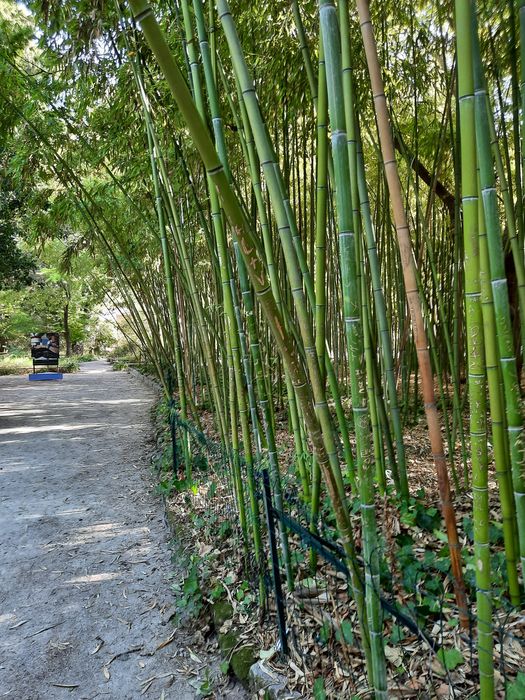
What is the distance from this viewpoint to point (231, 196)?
73 centimetres

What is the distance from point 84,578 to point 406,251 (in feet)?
6.45

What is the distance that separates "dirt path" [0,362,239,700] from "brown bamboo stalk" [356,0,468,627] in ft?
3.18

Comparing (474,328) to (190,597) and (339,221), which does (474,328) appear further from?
(190,597)

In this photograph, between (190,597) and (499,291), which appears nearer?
(499,291)

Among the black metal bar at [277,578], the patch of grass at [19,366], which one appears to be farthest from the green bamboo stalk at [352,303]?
the patch of grass at [19,366]

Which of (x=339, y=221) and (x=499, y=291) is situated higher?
(x=339, y=221)

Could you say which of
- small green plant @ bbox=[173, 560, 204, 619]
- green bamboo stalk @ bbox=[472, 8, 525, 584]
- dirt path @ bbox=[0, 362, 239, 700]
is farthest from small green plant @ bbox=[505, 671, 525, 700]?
small green plant @ bbox=[173, 560, 204, 619]

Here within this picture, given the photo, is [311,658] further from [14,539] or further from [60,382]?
[60,382]

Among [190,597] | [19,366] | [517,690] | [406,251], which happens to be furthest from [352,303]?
[19,366]

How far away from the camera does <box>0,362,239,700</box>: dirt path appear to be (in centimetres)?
153

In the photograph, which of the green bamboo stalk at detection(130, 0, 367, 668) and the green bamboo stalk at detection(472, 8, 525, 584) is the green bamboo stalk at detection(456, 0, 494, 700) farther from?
the green bamboo stalk at detection(130, 0, 367, 668)

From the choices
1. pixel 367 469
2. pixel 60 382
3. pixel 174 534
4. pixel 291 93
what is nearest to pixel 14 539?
pixel 174 534

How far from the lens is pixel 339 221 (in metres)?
0.75

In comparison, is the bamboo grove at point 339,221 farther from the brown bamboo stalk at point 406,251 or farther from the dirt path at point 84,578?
the dirt path at point 84,578
